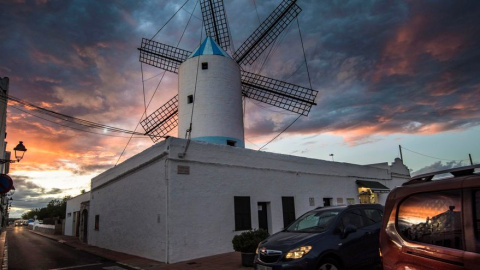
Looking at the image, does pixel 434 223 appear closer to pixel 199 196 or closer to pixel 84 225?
pixel 199 196

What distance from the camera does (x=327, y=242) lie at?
20.8 feet

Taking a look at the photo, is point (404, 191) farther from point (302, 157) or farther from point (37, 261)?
point (37, 261)

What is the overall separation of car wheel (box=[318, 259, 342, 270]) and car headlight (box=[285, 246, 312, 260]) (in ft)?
1.36

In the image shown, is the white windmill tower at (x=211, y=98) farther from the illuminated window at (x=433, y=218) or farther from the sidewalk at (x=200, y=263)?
the illuminated window at (x=433, y=218)

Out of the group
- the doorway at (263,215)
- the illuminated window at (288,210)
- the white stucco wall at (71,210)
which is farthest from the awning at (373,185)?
the white stucco wall at (71,210)

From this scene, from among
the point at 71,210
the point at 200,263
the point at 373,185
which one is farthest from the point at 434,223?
the point at 71,210

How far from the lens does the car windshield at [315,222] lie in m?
6.95

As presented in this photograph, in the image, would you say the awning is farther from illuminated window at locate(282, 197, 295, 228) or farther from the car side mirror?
the car side mirror

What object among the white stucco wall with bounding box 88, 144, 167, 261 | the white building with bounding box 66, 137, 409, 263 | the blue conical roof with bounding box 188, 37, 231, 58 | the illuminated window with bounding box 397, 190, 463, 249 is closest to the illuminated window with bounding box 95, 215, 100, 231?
the white stucco wall with bounding box 88, 144, 167, 261

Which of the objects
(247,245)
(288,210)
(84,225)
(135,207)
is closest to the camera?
(247,245)

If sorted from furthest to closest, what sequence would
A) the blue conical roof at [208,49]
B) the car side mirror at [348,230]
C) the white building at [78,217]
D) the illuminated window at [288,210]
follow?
the white building at [78,217], the blue conical roof at [208,49], the illuminated window at [288,210], the car side mirror at [348,230]

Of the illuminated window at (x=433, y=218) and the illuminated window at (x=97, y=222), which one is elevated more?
the illuminated window at (x=433, y=218)

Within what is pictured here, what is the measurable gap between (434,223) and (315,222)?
401 cm

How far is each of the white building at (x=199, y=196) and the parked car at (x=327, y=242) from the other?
544 centimetres
